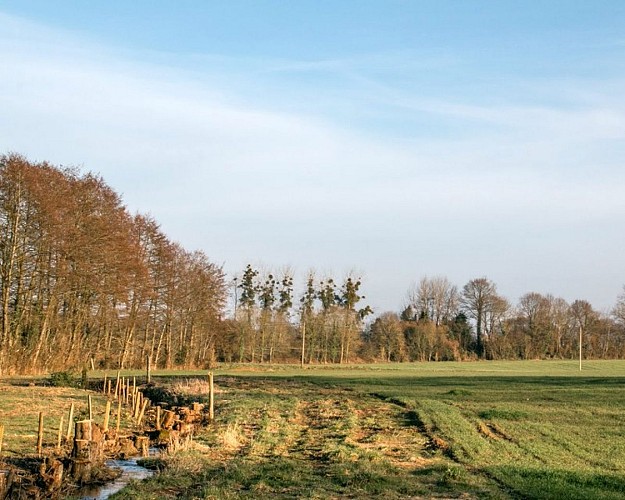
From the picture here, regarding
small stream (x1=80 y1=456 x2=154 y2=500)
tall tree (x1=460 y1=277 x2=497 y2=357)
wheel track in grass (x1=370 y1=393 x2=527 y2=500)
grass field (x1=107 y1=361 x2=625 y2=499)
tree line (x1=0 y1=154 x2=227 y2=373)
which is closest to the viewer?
wheel track in grass (x1=370 y1=393 x2=527 y2=500)

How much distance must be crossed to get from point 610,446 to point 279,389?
79.8 feet

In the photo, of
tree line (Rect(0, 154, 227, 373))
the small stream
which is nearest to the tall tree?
tree line (Rect(0, 154, 227, 373))

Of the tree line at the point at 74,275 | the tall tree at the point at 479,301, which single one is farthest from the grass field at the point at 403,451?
the tall tree at the point at 479,301

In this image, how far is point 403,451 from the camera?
18.4 metres

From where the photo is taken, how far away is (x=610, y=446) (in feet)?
63.6

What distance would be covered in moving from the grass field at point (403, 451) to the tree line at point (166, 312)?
82.5ft

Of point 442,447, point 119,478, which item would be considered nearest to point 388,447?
point 442,447

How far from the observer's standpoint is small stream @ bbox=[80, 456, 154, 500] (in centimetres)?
1505

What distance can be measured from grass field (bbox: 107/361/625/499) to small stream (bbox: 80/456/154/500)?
73cm

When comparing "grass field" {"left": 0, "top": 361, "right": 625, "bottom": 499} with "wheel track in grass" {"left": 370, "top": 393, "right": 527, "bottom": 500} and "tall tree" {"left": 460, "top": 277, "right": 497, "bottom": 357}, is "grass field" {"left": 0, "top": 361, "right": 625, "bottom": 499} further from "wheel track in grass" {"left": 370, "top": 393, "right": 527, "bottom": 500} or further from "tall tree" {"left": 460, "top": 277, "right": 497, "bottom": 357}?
"tall tree" {"left": 460, "top": 277, "right": 497, "bottom": 357}

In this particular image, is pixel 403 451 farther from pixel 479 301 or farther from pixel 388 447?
pixel 479 301

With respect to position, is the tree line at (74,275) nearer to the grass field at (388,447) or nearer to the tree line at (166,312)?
the tree line at (166,312)

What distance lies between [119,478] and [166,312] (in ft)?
196

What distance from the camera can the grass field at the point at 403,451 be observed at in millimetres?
13875
